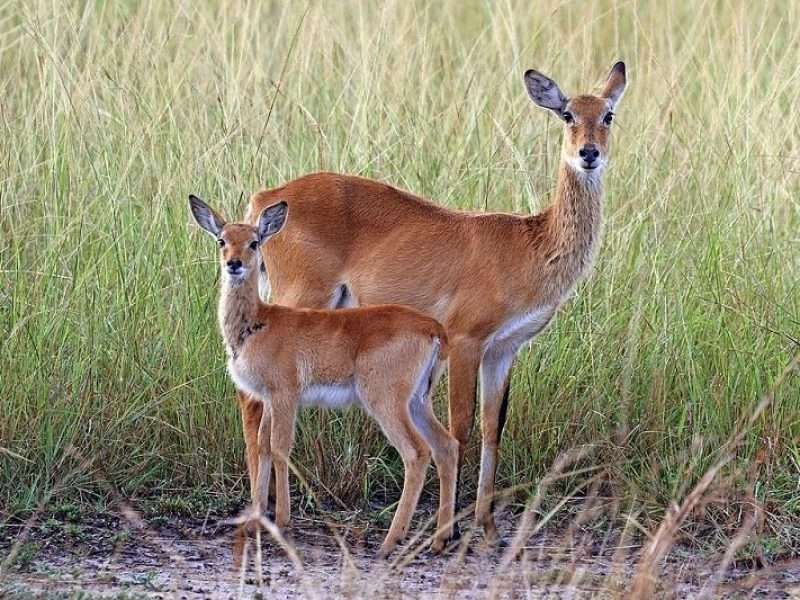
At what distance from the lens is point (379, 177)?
7914mm

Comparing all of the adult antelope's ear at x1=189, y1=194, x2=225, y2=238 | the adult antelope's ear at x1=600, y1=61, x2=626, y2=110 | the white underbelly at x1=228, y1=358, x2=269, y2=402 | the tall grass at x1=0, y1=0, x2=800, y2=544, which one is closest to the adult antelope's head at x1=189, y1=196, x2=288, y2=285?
the adult antelope's ear at x1=189, y1=194, x2=225, y2=238

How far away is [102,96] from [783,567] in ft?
15.3

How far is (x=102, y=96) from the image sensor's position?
8.59 m

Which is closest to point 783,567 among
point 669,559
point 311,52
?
point 669,559

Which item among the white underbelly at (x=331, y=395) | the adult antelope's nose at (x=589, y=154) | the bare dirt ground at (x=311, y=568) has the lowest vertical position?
the bare dirt ground at (x=311, y=568)

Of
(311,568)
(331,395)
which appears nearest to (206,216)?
(331,395)

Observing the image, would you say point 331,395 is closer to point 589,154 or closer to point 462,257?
point 462,257

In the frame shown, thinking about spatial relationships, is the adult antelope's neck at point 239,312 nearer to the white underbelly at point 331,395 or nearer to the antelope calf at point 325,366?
the antelope calf at point 325,366

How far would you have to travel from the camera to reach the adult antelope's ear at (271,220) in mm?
6160

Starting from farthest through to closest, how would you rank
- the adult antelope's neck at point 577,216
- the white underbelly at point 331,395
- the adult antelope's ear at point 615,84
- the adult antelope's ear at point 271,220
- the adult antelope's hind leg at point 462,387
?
the adult antelope's ear at point 615,84
the adult antelope's neck at point 577,216
the adult antelope's hind leg at point 462,387
the adult antelope's ear at point 271,220
the white underbelly at point 331,395

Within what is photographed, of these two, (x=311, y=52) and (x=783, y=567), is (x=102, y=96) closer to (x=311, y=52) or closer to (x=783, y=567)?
(x=311, y=52)

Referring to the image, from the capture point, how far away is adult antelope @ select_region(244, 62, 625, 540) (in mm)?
6477

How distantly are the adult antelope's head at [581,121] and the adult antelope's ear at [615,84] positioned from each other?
3 cm

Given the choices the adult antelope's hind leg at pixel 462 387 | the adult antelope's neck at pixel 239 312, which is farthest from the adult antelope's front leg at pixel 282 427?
the adult antelope's hind leg at pixel 462 387
